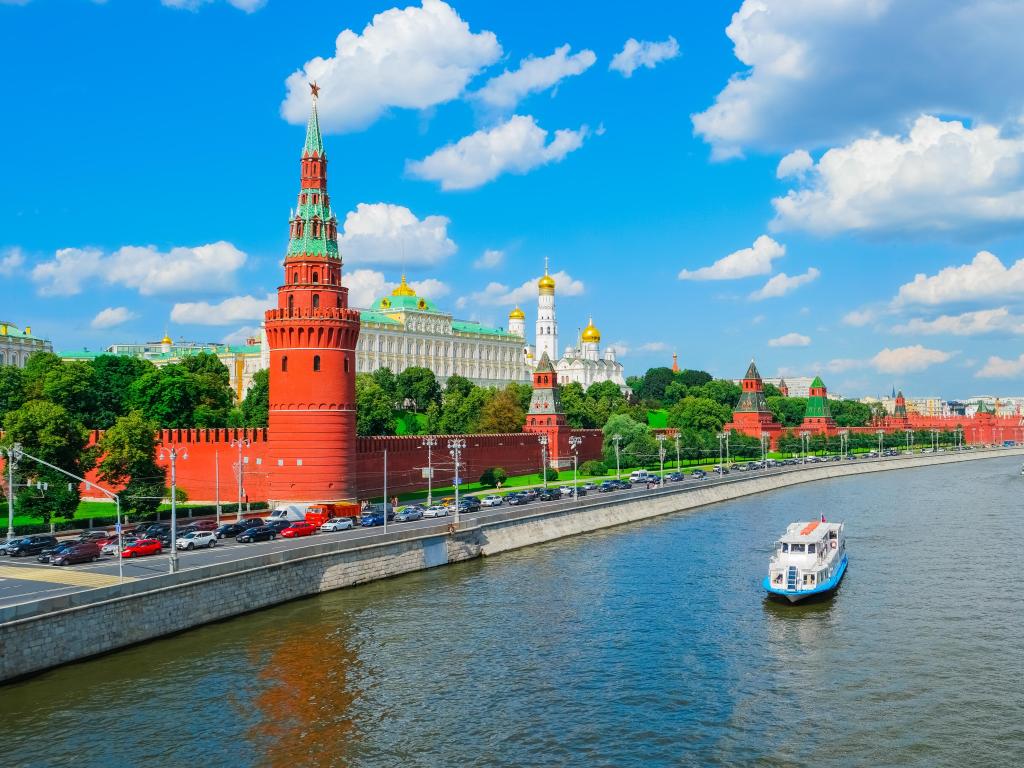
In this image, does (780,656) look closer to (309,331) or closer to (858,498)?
(309,331)

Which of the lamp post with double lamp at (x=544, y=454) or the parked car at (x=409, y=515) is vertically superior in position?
the lamp post with double lamp at (x=544, y=454)

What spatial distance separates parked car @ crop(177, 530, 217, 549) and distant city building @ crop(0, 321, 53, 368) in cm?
10447

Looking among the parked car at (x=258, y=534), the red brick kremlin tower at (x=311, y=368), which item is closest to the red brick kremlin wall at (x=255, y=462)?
the red brick kremlin tower at (x=311, y=368)

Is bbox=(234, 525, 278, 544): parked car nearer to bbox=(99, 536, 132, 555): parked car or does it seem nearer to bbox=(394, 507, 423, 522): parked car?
bbox=(99, 536, 132, 555): parked car

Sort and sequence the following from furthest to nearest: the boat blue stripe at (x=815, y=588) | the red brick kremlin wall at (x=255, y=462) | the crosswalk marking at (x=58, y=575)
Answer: the red brick kremlin wall at (x=255, y=462) → the boat blue stripe at (x=815, y=588) → the crosswalk marking at (x=58, y=575)

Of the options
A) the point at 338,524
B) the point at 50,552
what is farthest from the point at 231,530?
the point at 50,552

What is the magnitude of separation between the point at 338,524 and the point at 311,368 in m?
11.1

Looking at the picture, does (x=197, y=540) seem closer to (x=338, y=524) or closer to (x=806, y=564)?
(x=338, y=524)

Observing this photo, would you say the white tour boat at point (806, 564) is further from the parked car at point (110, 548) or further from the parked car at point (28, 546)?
the parked car at point (28, 546)

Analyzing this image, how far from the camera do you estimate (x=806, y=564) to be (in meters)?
43.4

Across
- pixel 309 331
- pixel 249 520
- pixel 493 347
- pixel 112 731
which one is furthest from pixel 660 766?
pixel 493 347

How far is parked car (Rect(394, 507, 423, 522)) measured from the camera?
57.7 m

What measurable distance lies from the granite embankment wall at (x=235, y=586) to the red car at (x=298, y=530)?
517 cm

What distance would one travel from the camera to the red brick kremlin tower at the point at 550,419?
102938 millimetres
